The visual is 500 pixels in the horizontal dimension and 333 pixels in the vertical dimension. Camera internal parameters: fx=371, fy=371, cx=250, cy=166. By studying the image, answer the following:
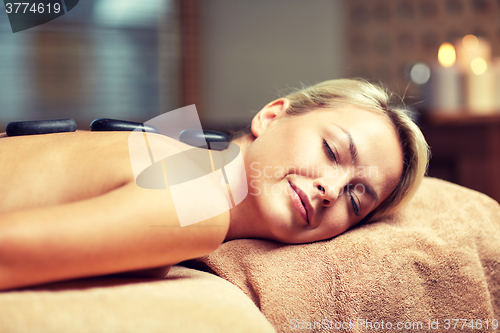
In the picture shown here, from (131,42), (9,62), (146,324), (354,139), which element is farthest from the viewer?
(131,42)

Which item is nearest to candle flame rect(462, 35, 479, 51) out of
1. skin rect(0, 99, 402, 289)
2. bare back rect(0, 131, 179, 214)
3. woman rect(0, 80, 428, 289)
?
woman rect(0, 80, 428, 289)

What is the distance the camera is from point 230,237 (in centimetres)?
70

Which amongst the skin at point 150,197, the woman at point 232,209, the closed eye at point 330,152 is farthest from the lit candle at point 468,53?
the closed eye at point 330,152

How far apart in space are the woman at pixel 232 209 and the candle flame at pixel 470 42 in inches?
47.0

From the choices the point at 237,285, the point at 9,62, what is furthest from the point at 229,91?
the point at 237,285

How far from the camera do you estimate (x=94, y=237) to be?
40 cm

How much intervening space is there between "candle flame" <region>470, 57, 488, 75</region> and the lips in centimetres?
146

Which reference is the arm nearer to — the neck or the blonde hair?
the neck

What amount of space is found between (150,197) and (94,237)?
7cm

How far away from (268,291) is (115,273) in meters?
0.22

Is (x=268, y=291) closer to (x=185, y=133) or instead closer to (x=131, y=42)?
(x=185, y=133)

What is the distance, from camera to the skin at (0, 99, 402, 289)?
0.39m

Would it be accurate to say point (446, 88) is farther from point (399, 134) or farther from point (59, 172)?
point (59, 172)

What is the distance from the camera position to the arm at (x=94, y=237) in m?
0.38
